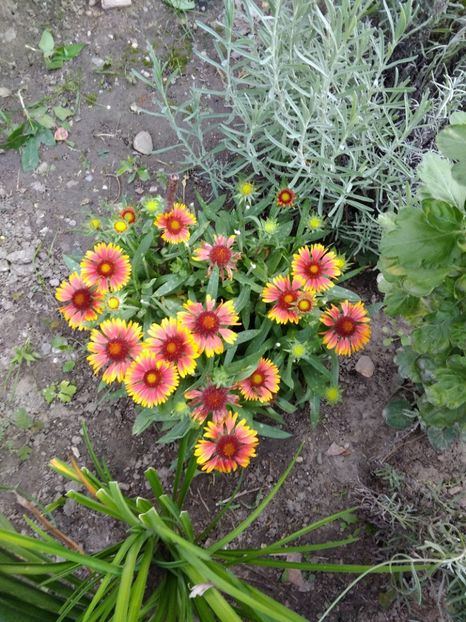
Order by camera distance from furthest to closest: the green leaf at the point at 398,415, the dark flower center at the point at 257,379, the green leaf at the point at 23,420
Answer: the green leaf at the point at 23,420 < the green leaf at the point at 398,415 < the dark flower center at the point at 257,379

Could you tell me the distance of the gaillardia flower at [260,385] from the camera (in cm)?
141

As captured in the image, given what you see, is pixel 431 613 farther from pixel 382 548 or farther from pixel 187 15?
pixel 187 15

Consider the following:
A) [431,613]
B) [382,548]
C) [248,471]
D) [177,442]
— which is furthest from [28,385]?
[431,613]

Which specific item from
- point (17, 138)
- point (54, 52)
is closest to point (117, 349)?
point (17, 138)

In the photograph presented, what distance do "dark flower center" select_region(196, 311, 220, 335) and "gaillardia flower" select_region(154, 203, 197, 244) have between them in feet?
0.71

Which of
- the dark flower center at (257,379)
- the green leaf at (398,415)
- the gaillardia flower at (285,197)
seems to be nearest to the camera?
the dark flower center at (257,379)

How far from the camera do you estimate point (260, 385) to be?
55.7 inches

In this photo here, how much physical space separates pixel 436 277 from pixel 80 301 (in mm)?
853

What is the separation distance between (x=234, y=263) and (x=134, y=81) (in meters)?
1.07

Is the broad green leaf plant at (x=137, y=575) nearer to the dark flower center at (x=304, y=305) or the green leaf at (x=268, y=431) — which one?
the green leaf at (x=268, y=431)

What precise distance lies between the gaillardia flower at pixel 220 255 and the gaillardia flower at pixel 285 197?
0.17 meters

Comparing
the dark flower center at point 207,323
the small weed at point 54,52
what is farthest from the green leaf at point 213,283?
the small weed at point 54,52

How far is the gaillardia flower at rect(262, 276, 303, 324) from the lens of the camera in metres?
1.42

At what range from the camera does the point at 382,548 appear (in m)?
1.54
